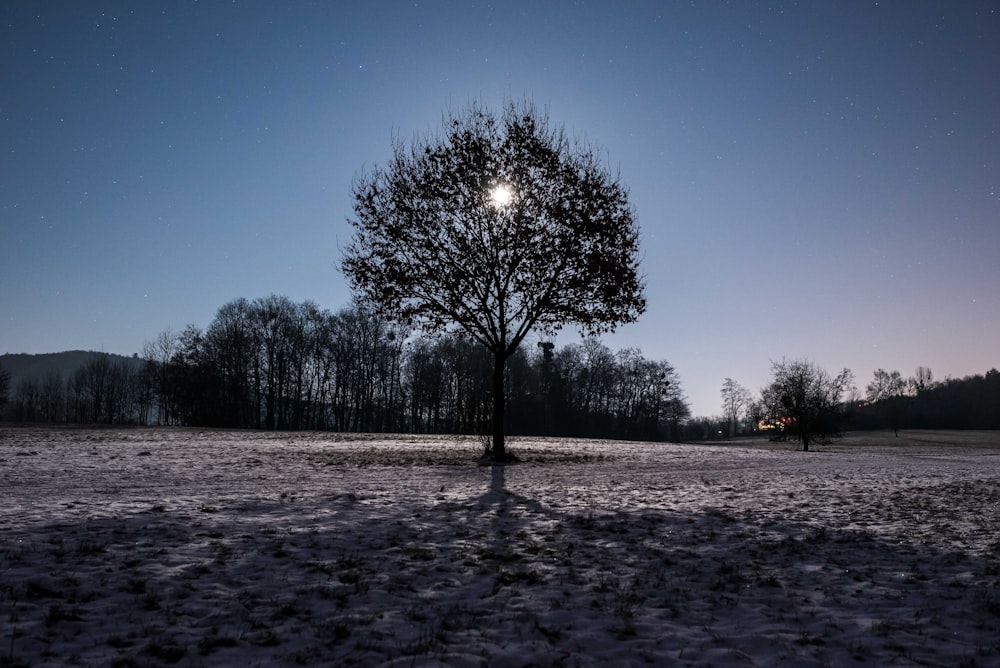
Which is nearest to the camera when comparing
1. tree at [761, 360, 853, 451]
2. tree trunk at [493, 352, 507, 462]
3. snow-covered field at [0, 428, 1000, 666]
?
snow-covered field at [0, 428, 1000, 666]

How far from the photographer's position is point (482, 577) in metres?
6.65

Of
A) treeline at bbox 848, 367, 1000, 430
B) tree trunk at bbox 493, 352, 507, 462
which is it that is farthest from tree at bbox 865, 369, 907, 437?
tree trunk at bbox 493, 352, 507, 462

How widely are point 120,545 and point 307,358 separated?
73.1 meters

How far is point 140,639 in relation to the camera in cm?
458

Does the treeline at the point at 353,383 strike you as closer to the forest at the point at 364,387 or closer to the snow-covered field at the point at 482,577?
the forest at the point at 364,387

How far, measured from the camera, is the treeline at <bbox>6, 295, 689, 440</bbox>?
72.2 m

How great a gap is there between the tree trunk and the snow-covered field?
8.93 meters

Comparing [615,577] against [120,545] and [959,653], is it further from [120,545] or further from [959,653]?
[120,545]

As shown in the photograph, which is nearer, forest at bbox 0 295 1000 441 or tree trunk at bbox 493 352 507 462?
tree trunk at bbox 493 352 507 462

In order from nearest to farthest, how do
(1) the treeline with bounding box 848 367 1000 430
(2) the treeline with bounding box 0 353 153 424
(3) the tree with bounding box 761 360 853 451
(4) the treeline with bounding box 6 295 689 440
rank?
(3) the tree with bounding box 761 360 853 451
(4) the treeline with bounding box 6 295 689 440
(2) the treeline with bounding box 0 353 153 424
(1) the treeline with bounding box 848 367 1000 430

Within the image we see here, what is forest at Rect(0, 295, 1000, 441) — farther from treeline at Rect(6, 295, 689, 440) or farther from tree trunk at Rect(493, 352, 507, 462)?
A: tree trunk at Rect(493, 352, 507, 462)

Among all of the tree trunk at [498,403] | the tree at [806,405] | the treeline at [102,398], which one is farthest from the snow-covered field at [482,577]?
the treeline at [102,398]

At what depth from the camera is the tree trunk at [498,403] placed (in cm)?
2233

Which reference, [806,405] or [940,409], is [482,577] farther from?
[940,409]
